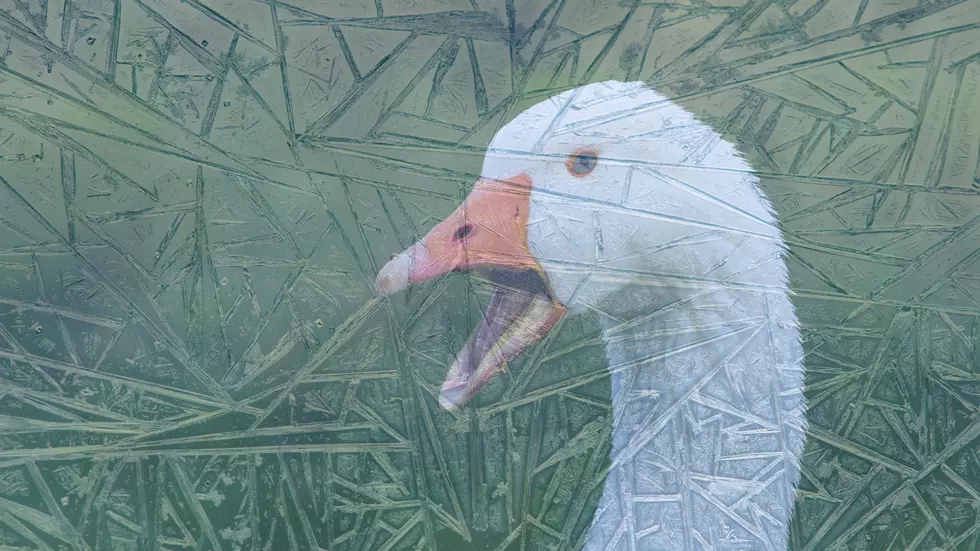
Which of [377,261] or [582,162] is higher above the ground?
[582,162]

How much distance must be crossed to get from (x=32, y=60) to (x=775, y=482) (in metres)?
2.24

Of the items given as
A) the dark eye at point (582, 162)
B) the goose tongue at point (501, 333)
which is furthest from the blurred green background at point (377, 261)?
the dark eye at point (582, 162)

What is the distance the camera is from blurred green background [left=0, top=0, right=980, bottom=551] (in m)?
1.64

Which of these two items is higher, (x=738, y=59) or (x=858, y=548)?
(x=738, y=59)

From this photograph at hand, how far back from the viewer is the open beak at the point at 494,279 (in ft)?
5.41

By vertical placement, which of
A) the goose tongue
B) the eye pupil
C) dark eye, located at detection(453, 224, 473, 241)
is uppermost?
the eye pupil

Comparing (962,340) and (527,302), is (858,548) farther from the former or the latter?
(527,302)

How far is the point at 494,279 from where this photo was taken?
5.43 ft

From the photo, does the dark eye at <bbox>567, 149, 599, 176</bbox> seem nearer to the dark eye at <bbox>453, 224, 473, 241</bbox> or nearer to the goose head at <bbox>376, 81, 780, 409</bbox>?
the goose head at <bbox>376, 81, 780, 409</bbox>

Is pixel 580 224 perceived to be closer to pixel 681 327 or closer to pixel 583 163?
pixel 583 163

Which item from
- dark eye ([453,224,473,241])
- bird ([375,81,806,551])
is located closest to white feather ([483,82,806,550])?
bird ([375,81,806,551])

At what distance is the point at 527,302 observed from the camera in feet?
5.43

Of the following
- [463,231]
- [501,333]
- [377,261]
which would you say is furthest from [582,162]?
[377,261]

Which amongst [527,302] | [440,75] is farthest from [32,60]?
[527,302]
